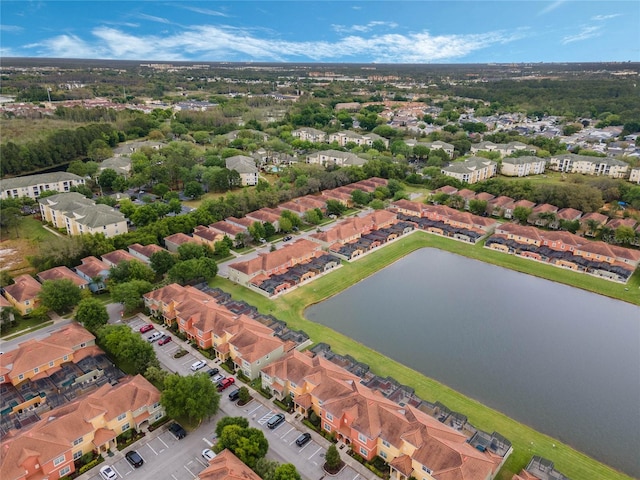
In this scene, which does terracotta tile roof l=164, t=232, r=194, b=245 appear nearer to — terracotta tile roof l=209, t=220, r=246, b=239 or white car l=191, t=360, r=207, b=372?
terracotta tile roof l=209, t=220, r=246, b=239

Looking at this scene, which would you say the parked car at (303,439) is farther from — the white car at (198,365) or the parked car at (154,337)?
the parked car at (154,337)

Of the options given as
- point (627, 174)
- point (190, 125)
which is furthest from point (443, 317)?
point (190, 125)

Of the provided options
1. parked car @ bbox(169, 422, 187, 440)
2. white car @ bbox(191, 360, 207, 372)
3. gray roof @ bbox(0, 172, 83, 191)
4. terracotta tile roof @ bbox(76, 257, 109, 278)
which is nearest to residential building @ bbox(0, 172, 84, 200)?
gray roof @ bbox(0, 172, 83, 191)

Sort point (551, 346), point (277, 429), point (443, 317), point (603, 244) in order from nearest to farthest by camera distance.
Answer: point (277, 429), point (551, 346), point (443, 317), point (603, 244)

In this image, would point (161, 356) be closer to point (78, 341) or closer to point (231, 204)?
point (78, 341)

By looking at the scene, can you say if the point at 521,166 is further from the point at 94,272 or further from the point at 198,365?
the point at 94,272

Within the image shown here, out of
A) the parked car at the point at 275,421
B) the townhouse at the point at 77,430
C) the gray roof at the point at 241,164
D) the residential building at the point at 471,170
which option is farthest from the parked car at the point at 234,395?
the residential building at the point at 471,170
